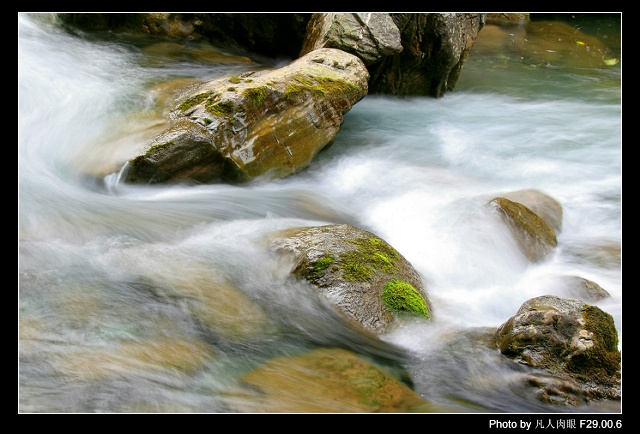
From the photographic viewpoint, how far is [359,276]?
549 centimetres

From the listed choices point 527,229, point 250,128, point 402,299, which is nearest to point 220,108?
point 250,128

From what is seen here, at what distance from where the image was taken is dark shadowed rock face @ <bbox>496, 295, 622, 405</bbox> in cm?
454

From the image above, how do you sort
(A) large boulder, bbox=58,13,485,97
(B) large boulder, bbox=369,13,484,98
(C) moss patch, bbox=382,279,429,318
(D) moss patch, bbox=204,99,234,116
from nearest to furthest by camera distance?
(C) moss patch, bbox=382,279,429,318 → (D) moss patch, bbox=204,99,234,116 → (A) large boulder, bbox=58,13,485,97 → (B) large boulder, bbox=369,13,484,98

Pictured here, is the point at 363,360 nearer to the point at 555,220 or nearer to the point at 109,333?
the point at 109,333

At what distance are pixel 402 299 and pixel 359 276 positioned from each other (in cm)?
44

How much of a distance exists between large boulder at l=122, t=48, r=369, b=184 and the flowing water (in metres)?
0.22

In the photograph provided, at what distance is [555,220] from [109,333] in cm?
625

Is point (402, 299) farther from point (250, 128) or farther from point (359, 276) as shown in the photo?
point (250, 128)

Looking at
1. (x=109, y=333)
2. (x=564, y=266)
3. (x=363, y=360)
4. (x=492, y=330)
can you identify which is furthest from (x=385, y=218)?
(x=109, y=333)

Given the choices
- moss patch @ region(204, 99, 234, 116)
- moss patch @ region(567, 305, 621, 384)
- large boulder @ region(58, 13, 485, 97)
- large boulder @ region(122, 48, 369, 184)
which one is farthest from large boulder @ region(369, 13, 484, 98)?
moss patch @ region(567, 305, 621, 384)

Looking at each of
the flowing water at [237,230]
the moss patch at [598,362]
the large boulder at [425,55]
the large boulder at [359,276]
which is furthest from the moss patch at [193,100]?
the moss patch at [598,362]

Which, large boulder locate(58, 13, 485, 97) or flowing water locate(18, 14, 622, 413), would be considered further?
large boulder locate(58, 13, 485, 97)

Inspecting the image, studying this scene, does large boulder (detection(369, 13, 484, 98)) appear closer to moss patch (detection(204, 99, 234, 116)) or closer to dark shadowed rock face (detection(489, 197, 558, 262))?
moss patch (detection(204, 99, 234, 116))

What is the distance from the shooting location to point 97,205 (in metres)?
6.44
